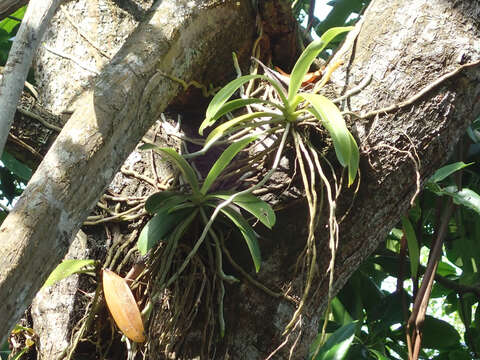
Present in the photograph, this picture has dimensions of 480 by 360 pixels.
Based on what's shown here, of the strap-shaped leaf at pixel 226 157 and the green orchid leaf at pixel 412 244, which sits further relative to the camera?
the green orchid leaf at pixel 412 244

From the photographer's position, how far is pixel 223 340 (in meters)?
0.97

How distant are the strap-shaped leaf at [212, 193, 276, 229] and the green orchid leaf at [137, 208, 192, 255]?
0.09 m

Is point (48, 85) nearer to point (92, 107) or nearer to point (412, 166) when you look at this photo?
point (92, 107)

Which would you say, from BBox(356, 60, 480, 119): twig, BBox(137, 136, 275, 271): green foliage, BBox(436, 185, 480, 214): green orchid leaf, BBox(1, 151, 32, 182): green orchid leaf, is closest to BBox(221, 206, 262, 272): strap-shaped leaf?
BBox(137, 136, 275, 271): green foliage

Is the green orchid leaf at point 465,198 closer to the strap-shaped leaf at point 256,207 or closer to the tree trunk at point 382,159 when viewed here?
the tree trunk at point 382,159

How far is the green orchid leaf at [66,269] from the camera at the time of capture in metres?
0.99

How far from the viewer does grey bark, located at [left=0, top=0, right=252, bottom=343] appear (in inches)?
26.5

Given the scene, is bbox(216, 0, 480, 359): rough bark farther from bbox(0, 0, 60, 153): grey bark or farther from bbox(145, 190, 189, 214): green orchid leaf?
bbox(0, 0, 60, 153): grey bark

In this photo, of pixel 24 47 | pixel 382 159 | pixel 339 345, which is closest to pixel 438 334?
pixel 339 345

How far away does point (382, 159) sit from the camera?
38.6 inches

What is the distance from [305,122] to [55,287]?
542 millimetres

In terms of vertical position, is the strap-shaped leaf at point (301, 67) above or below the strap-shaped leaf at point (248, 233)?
above

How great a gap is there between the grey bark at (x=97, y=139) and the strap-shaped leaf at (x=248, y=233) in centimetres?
19

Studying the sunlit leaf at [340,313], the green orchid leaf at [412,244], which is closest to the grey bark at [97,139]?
the green orchid leaf at [412,244]
